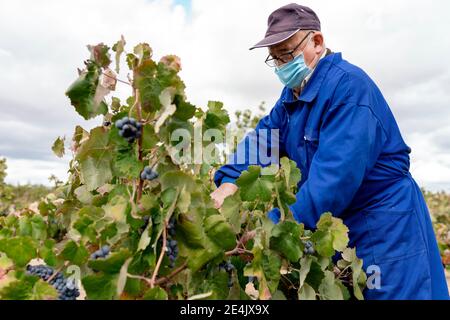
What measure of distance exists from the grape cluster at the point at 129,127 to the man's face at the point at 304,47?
1398 mm

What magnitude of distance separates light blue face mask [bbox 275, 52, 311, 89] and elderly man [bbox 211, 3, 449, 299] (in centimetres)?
14

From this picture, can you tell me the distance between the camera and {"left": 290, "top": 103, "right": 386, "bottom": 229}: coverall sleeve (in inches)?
85.9

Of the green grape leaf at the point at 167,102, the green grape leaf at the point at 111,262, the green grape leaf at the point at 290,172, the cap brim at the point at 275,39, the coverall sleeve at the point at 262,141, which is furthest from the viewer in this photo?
the coverall sleeve at the point at 262,141

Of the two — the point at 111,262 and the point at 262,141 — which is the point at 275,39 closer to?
the point at 262,141

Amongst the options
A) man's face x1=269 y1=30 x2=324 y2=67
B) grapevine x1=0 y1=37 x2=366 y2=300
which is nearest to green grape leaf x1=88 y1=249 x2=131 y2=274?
grapevine x1=0 y1=37 x2=366 y2=300

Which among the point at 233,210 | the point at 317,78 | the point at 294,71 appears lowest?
the point at 233,210

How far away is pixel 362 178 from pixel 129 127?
1.11 metres

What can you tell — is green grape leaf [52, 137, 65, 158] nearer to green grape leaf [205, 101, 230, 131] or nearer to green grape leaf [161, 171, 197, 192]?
green grape leaf [205, 101, 230, 131]

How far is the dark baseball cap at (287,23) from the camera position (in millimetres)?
2750

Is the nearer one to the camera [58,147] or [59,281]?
[59,281]

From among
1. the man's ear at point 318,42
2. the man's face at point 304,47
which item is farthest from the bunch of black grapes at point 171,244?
the man's ear at point 318,42

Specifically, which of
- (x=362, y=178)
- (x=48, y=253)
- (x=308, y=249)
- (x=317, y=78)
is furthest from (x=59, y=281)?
(x=317, y=78)

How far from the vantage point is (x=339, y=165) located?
2.18m

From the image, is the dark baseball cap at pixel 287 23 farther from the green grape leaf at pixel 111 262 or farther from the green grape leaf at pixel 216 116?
the green grape leaf at pixel 111 262
